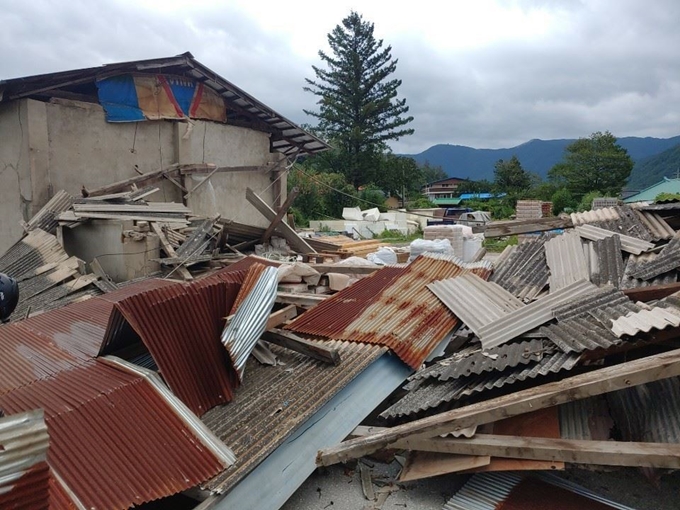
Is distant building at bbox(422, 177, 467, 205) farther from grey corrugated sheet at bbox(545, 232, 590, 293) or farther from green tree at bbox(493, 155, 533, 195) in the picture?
grey corrugated sheet at bbox(545, 232, 590, 293)

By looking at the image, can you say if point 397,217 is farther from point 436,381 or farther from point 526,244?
point 436,381

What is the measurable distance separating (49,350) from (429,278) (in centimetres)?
422

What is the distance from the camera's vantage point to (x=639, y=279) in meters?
5.17

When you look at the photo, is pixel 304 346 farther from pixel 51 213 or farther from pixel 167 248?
pixel 51 213

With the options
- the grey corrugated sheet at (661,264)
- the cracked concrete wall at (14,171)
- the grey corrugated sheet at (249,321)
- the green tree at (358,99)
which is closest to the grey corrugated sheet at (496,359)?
the grey corrugated sheet at (249,321)

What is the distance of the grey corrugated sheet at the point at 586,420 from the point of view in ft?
10.7

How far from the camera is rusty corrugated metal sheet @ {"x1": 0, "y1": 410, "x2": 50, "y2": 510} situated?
4.45ft

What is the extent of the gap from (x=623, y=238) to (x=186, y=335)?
214 inches

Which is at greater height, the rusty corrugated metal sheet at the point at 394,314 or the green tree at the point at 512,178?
the green tree at the point at 512,178

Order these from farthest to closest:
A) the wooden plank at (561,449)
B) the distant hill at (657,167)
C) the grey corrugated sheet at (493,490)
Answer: the distant hill at (657,167), the grey corrugated sheet at (493,490), the wooden plank at (561,449)

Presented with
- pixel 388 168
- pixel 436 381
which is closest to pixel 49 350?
pixel 436 381

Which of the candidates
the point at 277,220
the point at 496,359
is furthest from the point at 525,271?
the point at 277,220

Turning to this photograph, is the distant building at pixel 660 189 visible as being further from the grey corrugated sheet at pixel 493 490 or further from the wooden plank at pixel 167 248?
the grey corrugated sheet at pixel 493 490

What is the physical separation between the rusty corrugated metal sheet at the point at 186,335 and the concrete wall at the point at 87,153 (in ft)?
24.6
